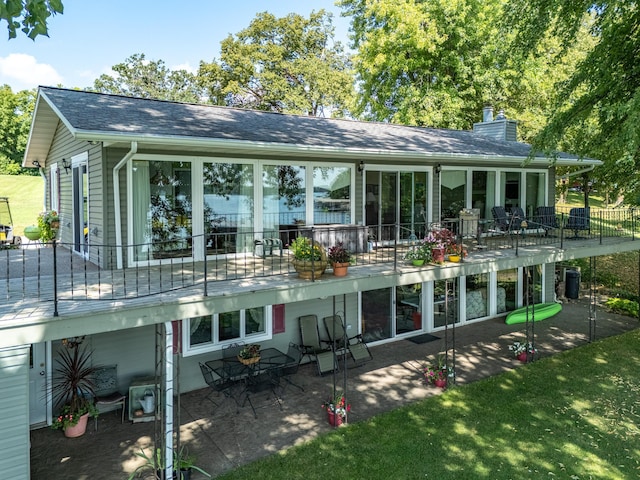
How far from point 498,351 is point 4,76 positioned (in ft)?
202

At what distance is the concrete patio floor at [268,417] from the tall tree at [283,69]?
2392cm

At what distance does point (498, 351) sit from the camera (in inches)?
442

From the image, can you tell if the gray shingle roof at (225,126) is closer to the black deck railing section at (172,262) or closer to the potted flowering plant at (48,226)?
the black deck railing section at (172,262)

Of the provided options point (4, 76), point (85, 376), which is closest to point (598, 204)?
point (85, 376)

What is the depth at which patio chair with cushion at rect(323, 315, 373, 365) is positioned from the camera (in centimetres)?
1005

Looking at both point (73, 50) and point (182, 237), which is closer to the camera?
point (182, 237)

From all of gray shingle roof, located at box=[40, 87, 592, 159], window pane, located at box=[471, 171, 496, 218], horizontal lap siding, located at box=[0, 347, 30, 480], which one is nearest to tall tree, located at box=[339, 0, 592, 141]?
gray shingle roof, located at box=[40, 87, 592, 159]

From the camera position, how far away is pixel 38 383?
25.1 feet

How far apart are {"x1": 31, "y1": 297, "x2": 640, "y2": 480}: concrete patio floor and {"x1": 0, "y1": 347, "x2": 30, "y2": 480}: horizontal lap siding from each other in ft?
3.71

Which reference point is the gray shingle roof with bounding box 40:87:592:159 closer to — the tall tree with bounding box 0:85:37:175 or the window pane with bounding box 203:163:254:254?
the window pane with bounding box 203:163:254:254

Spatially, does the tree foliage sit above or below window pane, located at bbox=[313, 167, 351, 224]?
above

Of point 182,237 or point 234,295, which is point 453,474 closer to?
point 234,295

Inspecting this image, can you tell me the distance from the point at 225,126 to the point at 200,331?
14.4ft

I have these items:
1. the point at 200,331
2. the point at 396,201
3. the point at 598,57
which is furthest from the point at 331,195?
the point at 598,57
